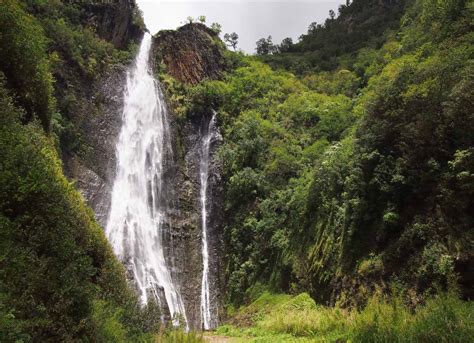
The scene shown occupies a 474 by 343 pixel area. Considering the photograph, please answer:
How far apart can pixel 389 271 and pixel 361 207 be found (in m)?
2.77

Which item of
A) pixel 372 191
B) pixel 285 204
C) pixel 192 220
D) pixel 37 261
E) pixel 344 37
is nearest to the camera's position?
pixel 37 261

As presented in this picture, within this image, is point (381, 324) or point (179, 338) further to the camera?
point (381, 324)

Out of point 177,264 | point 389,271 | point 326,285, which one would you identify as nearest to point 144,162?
point 177,264

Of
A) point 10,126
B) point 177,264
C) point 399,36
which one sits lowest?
point 177,264

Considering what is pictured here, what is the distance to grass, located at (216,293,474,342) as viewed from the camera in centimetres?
704

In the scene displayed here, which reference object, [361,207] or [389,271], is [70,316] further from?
[361,207]

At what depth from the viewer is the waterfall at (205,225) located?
2253cm

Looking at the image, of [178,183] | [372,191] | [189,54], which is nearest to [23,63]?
[372,191]

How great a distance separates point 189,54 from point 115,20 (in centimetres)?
781

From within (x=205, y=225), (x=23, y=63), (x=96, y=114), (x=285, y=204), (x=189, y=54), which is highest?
(x=189, y=54)

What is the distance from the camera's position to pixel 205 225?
27.1 metres

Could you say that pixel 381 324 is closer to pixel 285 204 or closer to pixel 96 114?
pixel 285 204

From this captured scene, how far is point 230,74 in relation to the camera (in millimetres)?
43312

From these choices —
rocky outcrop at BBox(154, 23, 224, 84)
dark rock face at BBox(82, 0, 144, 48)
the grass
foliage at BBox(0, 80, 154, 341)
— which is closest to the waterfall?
the grass
